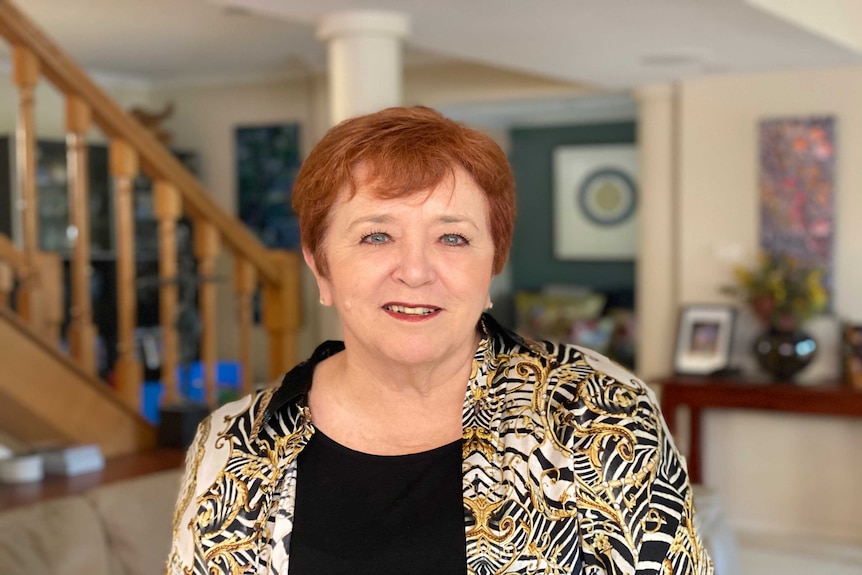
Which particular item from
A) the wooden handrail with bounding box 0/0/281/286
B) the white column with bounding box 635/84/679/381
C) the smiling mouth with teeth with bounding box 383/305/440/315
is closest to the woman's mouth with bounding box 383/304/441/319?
the smiling mouth with teeth with bounding box 383/305/440/315

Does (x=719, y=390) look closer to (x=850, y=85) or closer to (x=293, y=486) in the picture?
(x=850, y=85)

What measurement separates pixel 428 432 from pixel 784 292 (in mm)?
4050

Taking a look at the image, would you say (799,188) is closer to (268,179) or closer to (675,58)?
(675,58)

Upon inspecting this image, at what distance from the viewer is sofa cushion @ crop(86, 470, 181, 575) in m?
2.41

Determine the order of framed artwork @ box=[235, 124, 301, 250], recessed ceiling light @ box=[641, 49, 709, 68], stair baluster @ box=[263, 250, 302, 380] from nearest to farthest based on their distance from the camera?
stair baluster @ box=[263, 250, 302, 380] → recessed ceiling light @ box=[641, 49, 709, 68] → framed artwork @ box=[235, 124, 301, 250]

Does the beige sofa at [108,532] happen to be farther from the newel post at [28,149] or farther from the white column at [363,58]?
the white column at [363,58]

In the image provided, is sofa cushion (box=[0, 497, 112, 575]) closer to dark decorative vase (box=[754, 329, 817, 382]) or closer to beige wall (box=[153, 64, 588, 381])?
dark decorative vase (box=[754, 329, 817, 382])

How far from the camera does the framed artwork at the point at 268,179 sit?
25.4 feet

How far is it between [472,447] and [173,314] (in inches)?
88.7

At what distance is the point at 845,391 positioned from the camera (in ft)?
16.4

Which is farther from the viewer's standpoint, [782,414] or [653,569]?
[782,414]

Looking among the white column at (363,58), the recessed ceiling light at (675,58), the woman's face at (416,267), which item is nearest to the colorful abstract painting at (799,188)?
the recessed ceiling light at (675,58)

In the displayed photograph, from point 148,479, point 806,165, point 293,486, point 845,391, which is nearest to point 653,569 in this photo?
point 293,486

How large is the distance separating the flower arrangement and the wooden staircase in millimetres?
2671
